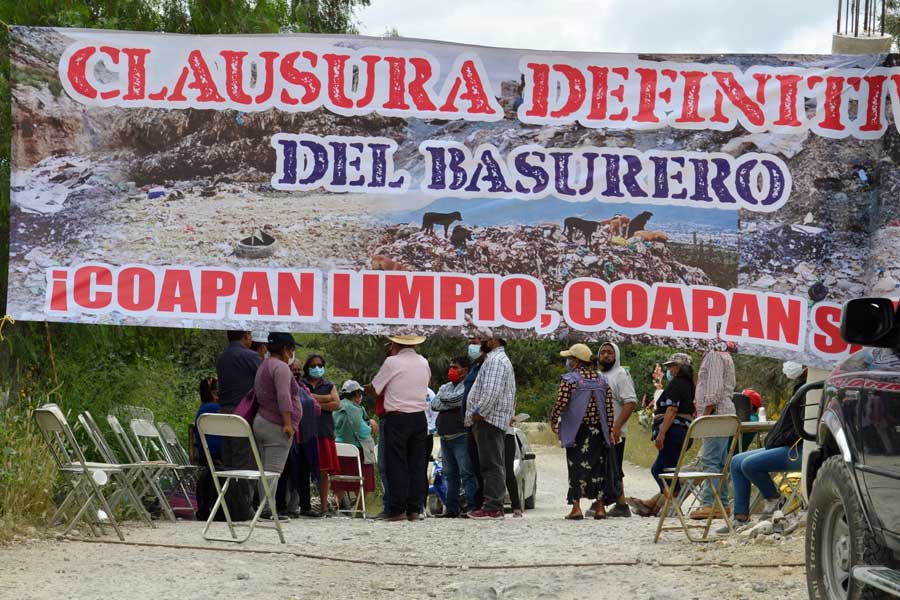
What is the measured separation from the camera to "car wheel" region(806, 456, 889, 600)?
6020 mm

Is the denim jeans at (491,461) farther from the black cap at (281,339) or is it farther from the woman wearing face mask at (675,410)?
the black cap at (281,339)

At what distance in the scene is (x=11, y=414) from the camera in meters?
11.5

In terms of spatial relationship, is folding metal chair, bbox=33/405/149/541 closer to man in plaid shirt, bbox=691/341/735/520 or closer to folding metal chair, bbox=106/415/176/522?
folding metal chair, bbox=106/415/176/522

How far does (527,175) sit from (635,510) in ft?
19.0

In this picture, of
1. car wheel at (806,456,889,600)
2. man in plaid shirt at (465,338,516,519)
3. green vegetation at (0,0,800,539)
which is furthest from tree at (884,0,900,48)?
car wheel at (806,456,889,600)

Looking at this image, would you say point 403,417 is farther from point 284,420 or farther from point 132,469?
point 132,469

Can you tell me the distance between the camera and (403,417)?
1306 cm

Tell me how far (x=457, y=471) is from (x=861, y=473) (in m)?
8.67

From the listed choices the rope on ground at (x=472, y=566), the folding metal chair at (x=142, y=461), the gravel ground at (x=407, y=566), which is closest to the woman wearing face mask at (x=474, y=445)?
the gravel ground at (x=407, y=566)

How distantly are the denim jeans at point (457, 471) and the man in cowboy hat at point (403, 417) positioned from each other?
→ 44.1 inches

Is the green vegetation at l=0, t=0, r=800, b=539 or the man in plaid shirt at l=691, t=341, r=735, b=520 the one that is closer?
the green vegetation at l=0, t=0, r=800, b=539

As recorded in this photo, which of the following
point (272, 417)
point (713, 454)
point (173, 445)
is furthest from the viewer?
point (173, 445)

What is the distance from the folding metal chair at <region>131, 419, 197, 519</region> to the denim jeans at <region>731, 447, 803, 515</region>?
4.88 meters

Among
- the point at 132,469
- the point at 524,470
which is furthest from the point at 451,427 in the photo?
the point at 132,469
